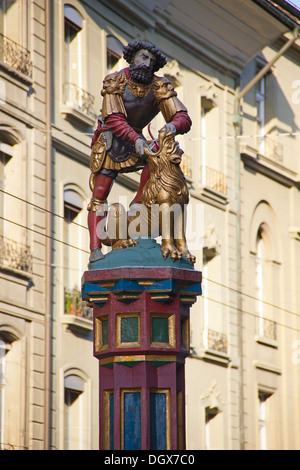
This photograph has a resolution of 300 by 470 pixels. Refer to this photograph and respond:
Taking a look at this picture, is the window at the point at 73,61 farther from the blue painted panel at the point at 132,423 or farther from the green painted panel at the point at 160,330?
the blue painted panel at the point at 132,423

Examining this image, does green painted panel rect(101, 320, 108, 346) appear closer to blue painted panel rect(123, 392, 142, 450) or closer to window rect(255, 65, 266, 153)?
blue painted panel rect(123, 392, 142, 450)

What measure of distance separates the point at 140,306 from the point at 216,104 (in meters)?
20.5

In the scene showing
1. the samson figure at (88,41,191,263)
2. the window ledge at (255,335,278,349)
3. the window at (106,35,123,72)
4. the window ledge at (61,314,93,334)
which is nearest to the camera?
the samson figure at (88,41,191,263)

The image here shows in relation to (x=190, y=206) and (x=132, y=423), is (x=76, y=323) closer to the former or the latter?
(x=190, y=206)

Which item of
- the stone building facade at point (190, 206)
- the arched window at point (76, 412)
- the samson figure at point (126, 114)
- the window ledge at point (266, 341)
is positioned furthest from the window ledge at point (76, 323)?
the samson figure at point (126, 114)

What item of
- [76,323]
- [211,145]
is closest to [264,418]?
[211,145]

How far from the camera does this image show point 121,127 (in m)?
11.4

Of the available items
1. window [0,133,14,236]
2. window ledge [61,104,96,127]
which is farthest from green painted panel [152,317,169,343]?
window ledge [61,104,96,127]

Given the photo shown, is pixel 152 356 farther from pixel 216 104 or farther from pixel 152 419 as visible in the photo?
pixel 216 104

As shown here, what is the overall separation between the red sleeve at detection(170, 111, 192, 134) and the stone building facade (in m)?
10.9

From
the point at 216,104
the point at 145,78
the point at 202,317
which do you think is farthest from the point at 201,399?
the point at 145,78

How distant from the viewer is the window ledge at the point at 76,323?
23375mm

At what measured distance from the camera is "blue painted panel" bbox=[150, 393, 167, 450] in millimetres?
10570

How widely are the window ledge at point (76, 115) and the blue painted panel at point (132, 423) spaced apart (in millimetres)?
14129
